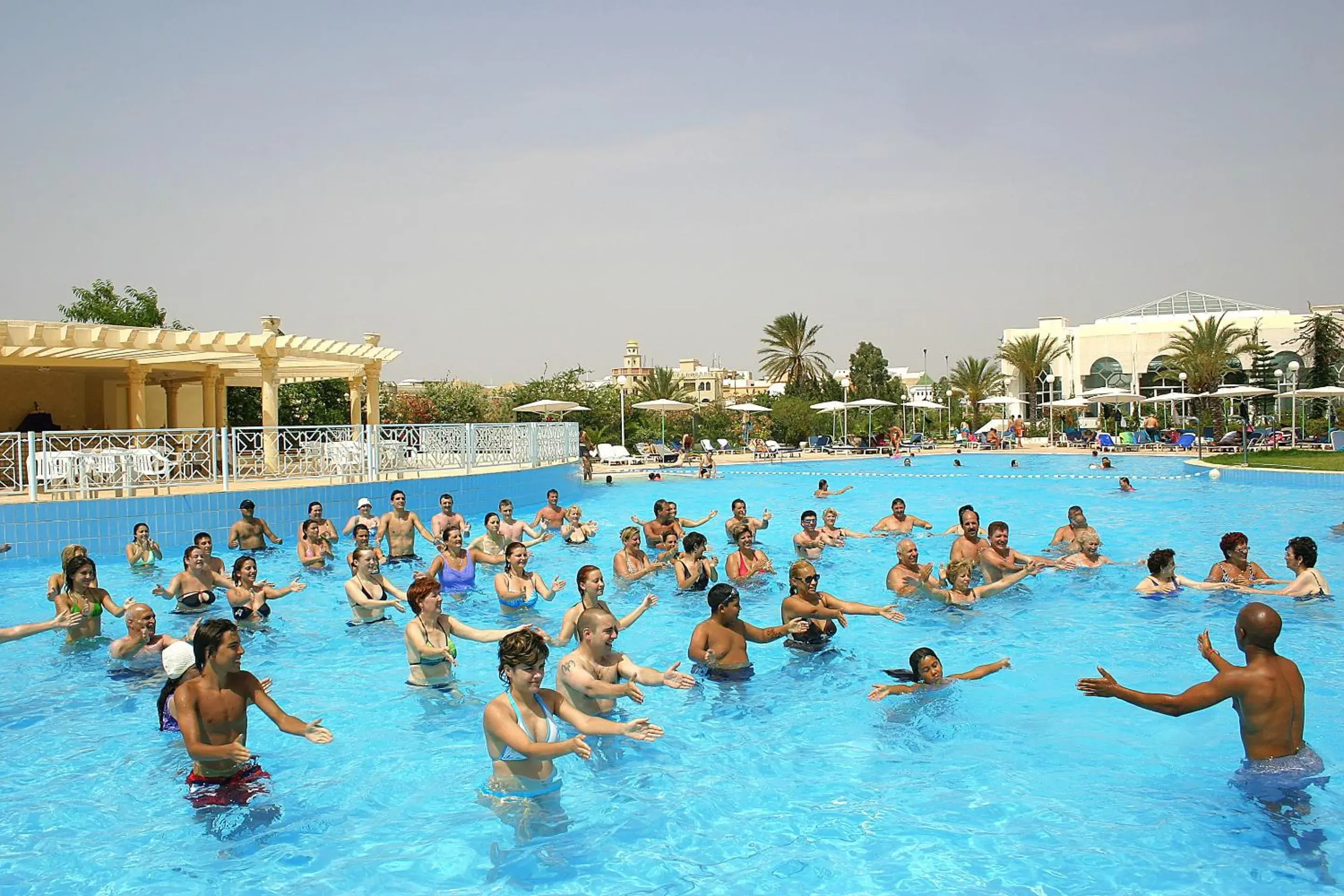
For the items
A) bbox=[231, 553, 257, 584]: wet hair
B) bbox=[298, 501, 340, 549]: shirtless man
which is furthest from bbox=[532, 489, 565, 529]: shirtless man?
bbox=[231, 553, 257, 584]: wet hair

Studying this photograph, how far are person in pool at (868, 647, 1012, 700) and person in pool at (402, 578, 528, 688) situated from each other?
273 cm

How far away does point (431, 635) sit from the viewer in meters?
7.24

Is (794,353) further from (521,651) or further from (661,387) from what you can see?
(521,651)

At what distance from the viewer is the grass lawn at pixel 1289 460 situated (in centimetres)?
2253

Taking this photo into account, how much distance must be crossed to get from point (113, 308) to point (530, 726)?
1221 inches

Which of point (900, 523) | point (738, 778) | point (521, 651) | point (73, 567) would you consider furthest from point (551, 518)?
point (521, 651)

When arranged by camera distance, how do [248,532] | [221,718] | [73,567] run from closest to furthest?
[221,718] < [73,567] < [248,532]

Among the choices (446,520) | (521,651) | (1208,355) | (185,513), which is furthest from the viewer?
(1208,355)

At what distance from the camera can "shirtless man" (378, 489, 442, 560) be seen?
13195 millimetres

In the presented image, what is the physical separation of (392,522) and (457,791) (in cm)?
776

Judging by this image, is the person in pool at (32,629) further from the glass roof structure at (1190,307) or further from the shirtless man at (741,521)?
the glass roof structure at (1190,307)

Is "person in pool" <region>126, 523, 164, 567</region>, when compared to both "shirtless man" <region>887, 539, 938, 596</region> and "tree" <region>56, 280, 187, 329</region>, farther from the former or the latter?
"tree" <region>56, 280, 187, 329</region>

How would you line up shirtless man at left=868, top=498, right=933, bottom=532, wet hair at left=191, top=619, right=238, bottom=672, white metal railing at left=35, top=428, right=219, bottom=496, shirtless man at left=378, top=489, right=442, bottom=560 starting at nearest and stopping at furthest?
wet hair at left=191, top=619, right=238, bottom=672, shirtless man at left=378, top=489, right=442, bottom=560, white metal railing at left=35, top=428, right=219, bottom=496, shirtless man at left=868, top=498, right=933, bottom=532

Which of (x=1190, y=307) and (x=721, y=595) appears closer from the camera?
(x=721, y=595)
